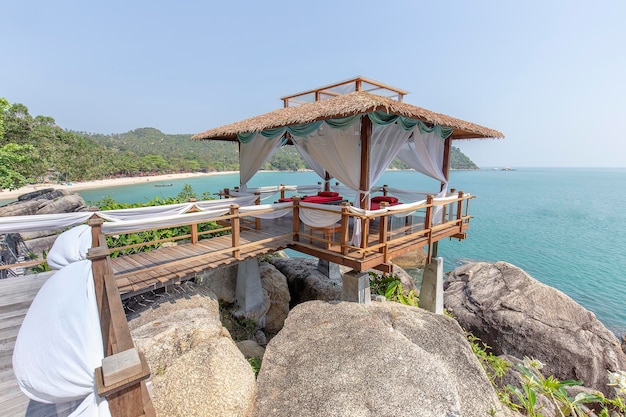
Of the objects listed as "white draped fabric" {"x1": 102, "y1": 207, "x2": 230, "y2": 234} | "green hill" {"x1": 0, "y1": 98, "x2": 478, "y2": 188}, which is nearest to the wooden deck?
"white draped fabric" {"x1": 102, "y1": 207, "x2": 230, "y2": 234}

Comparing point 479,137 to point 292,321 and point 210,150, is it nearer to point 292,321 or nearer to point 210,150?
point 292,321

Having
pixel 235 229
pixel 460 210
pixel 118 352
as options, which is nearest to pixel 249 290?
pixel 235 229

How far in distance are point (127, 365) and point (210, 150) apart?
10784 centimetres

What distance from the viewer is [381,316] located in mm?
4578

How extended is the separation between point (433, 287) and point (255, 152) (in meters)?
5.67

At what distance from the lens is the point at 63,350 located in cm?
159

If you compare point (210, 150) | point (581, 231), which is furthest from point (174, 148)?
point (581, 231)

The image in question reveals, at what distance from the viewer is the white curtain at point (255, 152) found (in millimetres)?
7145

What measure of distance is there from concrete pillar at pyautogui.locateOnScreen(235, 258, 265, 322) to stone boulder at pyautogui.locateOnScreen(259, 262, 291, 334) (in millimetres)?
426

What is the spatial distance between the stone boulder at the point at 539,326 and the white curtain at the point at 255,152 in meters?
6.77

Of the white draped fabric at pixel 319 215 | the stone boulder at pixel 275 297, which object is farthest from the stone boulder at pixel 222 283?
the white draped fabric at pixel 319 215

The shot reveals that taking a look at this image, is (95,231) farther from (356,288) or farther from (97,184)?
(97,184)

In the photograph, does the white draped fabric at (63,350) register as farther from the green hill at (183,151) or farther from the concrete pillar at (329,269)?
the green hill at (183,151)

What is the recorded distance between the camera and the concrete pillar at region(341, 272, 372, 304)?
547 centimetres
